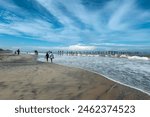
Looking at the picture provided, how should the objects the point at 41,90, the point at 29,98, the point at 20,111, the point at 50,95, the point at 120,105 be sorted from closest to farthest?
the point at 20,111 < the point at 120,105 < the point at 29,98 < the point at 50,95 < the point at 41,90

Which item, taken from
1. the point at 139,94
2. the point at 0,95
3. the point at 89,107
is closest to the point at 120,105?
the point at 89,107

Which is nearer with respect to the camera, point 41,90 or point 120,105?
point 120,105

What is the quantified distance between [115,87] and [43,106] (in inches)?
214

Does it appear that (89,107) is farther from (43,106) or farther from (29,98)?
(29,98)

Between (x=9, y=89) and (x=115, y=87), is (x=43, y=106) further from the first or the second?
(x=115, y=87)

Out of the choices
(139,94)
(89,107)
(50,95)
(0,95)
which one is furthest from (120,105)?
(0,95)

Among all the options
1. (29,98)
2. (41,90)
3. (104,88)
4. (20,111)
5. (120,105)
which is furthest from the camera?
(104,88)

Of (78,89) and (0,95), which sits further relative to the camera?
(78,89)

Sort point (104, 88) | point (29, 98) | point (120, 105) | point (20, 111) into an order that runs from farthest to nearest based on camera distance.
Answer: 1. point (104, 88)
2. point (29, 98)
3. point (120, 105)
4. point (20, 111)

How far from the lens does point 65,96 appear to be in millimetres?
9133

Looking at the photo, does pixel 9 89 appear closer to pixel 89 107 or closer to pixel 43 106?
pixel 43 106

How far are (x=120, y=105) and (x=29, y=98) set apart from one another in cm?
401

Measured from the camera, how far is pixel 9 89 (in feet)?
34.3

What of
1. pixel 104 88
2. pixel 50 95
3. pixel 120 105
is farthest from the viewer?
pixel 104 88
